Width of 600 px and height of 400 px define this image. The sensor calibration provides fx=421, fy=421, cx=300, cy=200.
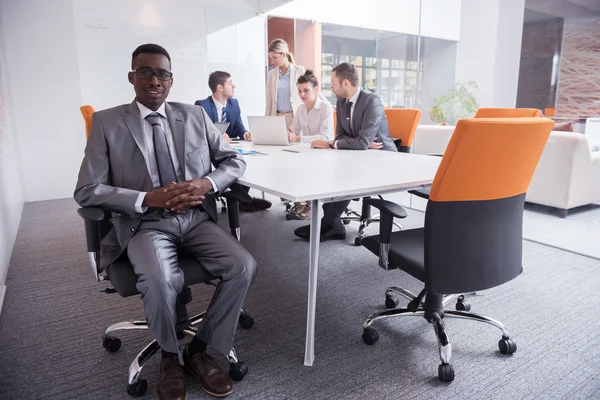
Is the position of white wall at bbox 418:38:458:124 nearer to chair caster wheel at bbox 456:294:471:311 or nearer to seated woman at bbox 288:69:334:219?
seated woman at bbox 288:69:334:219

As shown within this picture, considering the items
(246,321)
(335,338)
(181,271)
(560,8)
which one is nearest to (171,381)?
(181,271)

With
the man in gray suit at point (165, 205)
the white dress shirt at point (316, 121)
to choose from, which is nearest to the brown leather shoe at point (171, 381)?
the man in gray suit at point (165, 205)

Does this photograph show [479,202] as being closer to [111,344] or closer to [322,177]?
[322,177]

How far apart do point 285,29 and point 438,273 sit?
19.5 feet

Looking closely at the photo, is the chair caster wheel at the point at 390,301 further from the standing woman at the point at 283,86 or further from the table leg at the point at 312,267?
the standing woman at the point at 283,86

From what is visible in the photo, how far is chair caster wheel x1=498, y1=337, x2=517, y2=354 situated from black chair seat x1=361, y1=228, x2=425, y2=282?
54cm

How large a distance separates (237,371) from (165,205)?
750 mm

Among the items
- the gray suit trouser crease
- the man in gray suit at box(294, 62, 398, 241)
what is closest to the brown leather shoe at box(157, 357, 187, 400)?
the gray suit trouser crease

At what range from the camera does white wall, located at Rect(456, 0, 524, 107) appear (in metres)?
3.97

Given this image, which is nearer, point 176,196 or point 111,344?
point 176,196

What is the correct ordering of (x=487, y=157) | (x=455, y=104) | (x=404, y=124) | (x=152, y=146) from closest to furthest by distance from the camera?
(x=487, y=157)
(x=152, y=146)
(x=404, y=124)
(x=455, y=104)

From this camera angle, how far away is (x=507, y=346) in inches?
75.2

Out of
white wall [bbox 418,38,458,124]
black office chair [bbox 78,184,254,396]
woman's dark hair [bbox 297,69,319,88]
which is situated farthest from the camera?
white wall [bbox 418,38,458,124]

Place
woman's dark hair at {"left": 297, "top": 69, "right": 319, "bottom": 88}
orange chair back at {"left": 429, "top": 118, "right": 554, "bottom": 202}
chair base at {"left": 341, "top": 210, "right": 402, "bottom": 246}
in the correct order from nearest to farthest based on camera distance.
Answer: orange chair back at {"left": 429, "top": 118, "right": 554, "bottom": 202} → chair base at {"left": 341, "top": 210, "right": 402, "bottom": 246} → woman's dark hair at {"left": 297, "top": 69, "right": 319, "bottom": 88}
